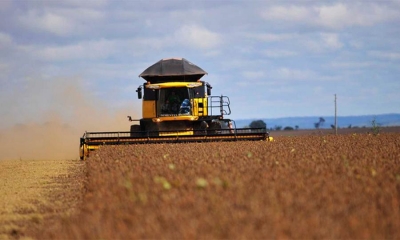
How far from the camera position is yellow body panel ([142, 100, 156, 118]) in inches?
1351

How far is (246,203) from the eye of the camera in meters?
9.89

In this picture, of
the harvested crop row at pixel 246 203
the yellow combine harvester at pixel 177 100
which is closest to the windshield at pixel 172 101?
the yellow combine harvester at pixel 177 100

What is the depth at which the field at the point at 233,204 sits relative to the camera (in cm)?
855

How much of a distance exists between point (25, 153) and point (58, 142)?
291 centimetres

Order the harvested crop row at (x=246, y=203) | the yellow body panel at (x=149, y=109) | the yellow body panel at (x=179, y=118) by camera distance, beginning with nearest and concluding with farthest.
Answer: the harvested crop row at (x=246, y=203) < the yellow body panel at (x=179, y=118) < the yellow body panel at (x=149, y=109)

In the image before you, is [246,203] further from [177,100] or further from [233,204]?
[177,100]

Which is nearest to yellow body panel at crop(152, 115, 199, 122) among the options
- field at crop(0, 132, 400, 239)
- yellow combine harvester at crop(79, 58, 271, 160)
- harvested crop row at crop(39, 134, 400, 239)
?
yellow combine harvester at crop(79, 58, 271, 160)

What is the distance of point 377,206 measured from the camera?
9.97 metres

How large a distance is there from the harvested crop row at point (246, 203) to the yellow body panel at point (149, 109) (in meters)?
19.2

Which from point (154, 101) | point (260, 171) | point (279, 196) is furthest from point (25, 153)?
point (279, 196)

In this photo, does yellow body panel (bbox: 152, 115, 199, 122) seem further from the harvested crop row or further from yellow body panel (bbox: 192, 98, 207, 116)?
the harvested crop row

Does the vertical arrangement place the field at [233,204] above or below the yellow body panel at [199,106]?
below

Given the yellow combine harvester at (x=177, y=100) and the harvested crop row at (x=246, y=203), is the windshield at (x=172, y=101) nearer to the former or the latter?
the yellow combine harvester at (x=177, y=100)

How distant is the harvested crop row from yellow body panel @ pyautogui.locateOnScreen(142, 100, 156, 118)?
19250mm
